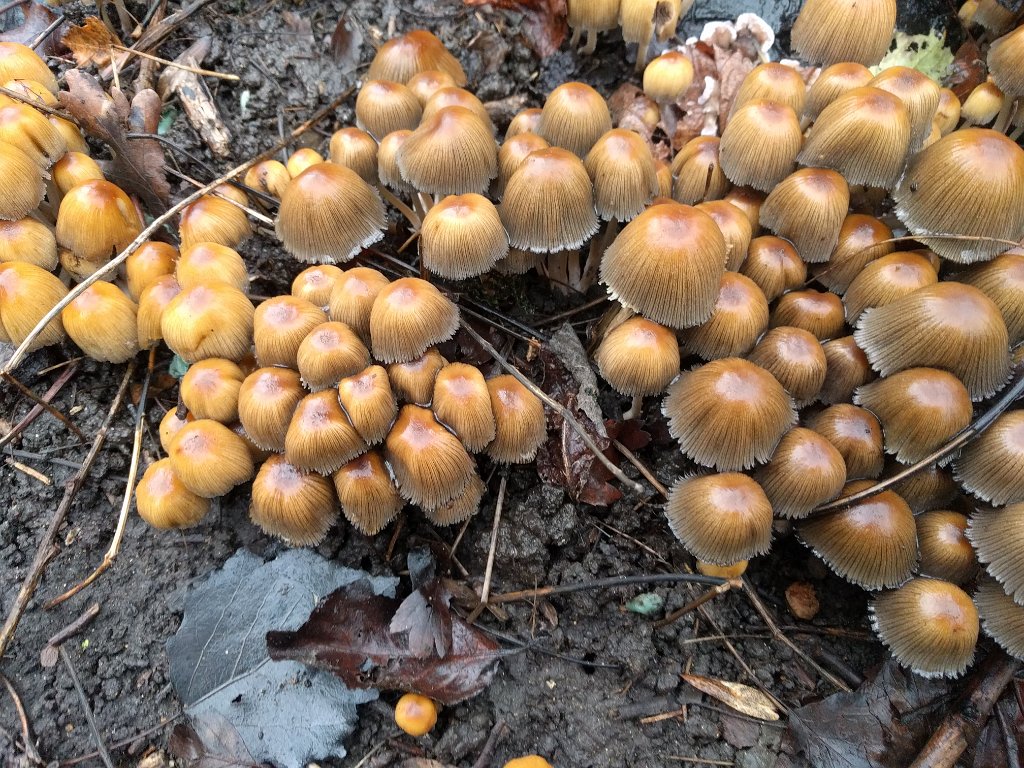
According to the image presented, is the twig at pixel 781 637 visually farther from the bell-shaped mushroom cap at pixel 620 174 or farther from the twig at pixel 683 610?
the bell-shaped mushroom cap at pixel 620 174

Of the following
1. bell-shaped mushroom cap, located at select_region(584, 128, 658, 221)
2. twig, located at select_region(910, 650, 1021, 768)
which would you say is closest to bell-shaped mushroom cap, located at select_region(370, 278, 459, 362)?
bell-shaped mushroom cap, located at select_region(584, 128, 658, 221)

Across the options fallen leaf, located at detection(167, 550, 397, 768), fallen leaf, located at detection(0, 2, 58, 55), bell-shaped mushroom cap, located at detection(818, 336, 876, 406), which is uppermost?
fallen leaf, located at detection(0, 2, 58, 55)

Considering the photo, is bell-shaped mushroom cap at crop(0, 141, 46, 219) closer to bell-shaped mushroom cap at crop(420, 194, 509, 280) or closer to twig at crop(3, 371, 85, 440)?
twig at crop(3, 371, 85, 440)

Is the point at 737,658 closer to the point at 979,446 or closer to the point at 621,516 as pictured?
the point at 621,516

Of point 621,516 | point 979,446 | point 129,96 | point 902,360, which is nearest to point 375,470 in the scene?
point 621,516

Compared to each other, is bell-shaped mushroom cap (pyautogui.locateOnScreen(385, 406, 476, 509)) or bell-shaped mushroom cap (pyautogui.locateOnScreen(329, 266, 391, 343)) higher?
bell-shaped mushroom cap (pyautogui.locateOnScreen(329, 266, 391, 343))

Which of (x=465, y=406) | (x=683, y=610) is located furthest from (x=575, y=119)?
(x=683, y=610)
